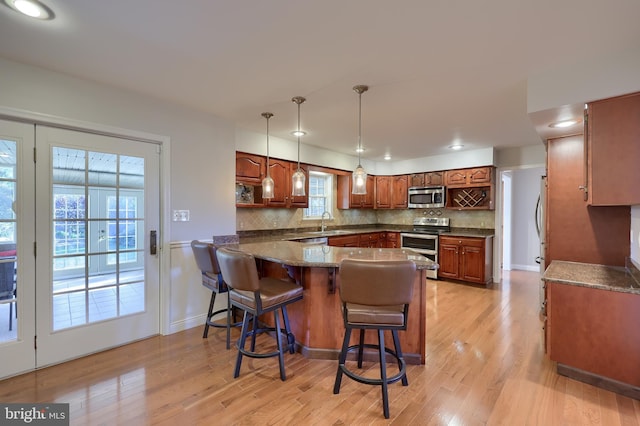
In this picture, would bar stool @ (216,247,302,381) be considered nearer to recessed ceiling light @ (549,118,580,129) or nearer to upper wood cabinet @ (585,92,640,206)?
upper wood cabinet @ (585,92,640,206)

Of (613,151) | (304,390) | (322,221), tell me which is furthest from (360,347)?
(322,221)

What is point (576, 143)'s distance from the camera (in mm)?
2742

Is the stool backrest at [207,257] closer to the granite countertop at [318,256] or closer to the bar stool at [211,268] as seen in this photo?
the bar stool at [211,268]

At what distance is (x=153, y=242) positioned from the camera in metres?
2.96

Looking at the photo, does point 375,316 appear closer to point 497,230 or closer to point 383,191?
point 497,230

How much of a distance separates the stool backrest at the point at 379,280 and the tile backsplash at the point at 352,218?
2.80 metres

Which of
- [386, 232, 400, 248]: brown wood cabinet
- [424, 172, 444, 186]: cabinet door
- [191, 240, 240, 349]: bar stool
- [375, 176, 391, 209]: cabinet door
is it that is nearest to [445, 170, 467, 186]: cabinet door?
[424, 172, 444, 186]: cabinet door

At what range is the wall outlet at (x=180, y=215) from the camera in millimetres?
3082

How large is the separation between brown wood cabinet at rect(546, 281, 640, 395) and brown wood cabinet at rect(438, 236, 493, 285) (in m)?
2.75

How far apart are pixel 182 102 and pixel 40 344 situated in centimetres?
244

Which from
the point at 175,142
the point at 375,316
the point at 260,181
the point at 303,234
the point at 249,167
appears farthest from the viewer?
the point at 303,234

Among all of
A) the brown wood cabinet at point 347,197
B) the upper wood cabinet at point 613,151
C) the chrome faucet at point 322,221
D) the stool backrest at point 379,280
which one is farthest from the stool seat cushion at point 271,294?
the brown wood cabinet at point 347,197

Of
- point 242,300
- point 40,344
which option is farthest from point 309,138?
point 40,344

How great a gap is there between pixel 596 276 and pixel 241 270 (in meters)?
2.68
